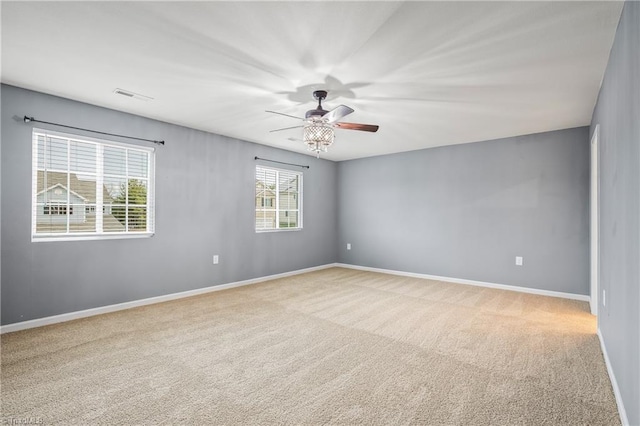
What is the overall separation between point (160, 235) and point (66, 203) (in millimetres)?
1116

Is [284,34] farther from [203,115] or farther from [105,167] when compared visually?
[105,167]

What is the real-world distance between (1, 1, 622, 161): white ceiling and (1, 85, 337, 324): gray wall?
0.32m

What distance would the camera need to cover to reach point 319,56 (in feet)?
8.27

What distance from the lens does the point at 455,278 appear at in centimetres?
566

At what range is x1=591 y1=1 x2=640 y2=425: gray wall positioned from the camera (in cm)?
166

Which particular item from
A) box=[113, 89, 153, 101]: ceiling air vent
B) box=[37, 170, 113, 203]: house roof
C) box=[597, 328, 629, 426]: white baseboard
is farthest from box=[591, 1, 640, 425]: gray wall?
box=[37, 170, 113, 203]: house roof

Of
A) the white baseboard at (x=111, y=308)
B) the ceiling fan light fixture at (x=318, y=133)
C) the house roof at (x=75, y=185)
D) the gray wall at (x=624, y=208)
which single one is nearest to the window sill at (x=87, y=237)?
the house roof at (x=75, y=185)

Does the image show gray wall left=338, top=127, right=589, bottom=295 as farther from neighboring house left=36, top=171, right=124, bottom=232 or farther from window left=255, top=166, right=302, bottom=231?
neighboring house left=36, top=171, right=124, bottom=232

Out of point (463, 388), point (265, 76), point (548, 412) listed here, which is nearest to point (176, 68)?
point (265, 76)

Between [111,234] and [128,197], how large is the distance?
521 mm

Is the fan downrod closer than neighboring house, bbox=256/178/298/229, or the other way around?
the fan downrod

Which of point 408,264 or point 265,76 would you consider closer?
point 265,76

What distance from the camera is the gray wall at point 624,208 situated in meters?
1.66

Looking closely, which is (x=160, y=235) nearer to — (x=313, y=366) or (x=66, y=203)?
(x=66, y=203)
